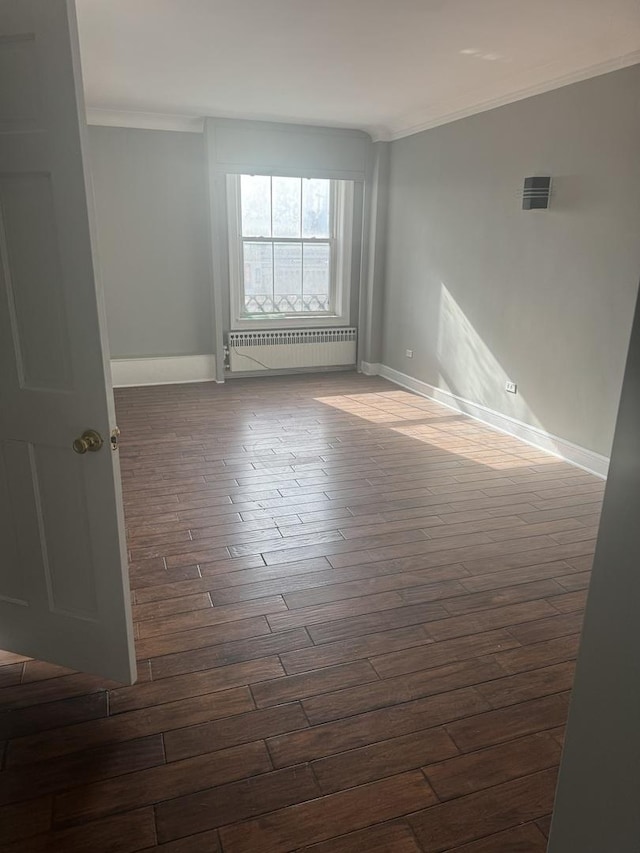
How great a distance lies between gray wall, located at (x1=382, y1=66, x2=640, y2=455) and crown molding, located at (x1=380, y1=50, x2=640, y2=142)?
47 mm

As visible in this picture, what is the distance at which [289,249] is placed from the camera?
6.77 meters

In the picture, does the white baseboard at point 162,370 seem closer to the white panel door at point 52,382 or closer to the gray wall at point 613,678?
the white panel door at point 52,382

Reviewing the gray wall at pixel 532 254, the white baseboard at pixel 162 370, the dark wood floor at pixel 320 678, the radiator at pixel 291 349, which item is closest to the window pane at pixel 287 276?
the radiator at pixel 291 349

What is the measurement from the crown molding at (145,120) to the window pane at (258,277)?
126 cm

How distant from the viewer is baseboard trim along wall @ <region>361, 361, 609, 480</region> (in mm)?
4188

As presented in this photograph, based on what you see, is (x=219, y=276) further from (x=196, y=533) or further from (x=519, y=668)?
(x=519, y=668)

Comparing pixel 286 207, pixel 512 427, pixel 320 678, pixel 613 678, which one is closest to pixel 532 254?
pixel 512 427

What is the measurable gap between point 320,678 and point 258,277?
209 inches

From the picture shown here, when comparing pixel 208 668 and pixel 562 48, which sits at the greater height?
pixel 562 48

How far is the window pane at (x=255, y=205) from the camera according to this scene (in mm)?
6477

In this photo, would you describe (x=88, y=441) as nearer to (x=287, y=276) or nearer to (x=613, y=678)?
(x=613, y=678)

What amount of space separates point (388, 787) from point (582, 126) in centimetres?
405

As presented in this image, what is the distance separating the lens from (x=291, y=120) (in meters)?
5.98

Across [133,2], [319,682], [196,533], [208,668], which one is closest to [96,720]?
[208,668]
